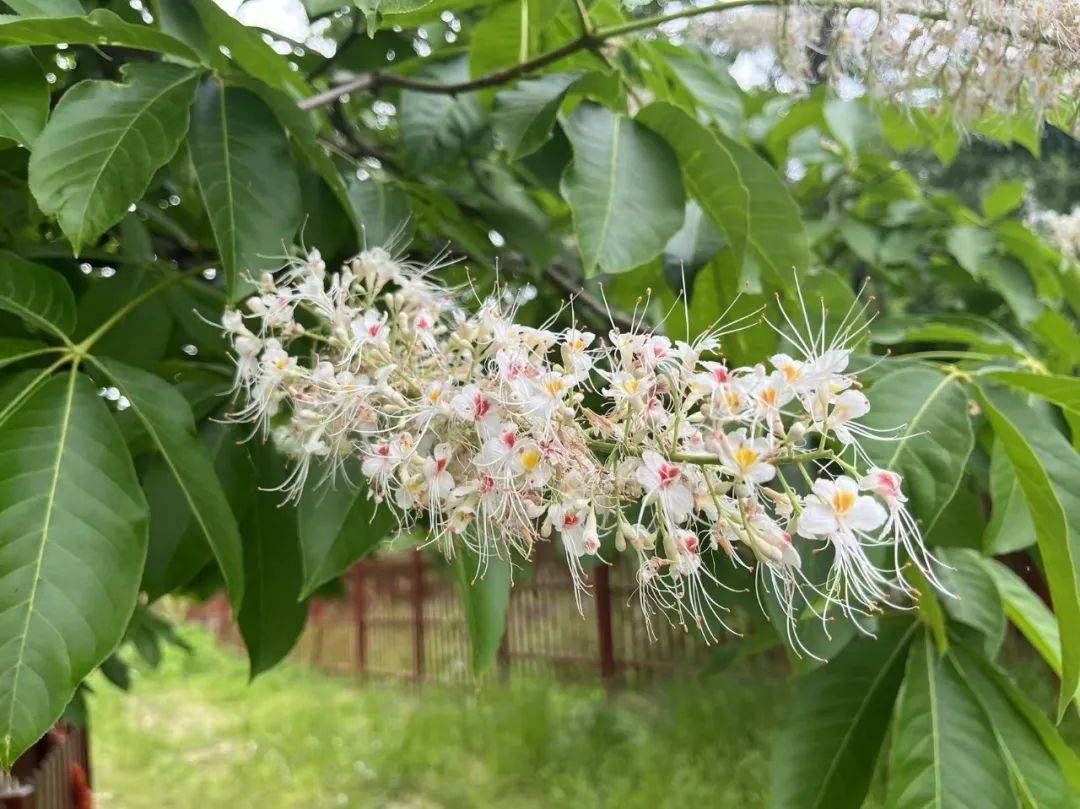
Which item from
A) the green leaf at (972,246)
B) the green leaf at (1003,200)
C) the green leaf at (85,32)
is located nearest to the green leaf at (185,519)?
the green leaf at (85,32)

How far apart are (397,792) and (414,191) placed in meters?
4.87

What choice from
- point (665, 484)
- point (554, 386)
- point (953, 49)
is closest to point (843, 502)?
point (665, 484)

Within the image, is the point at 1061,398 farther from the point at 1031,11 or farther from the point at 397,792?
the point at 397,792

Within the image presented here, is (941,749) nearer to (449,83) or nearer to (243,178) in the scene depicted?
(243,178)

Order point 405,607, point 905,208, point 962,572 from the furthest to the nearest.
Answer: point 405,607 → point 905,208 → point 962,572

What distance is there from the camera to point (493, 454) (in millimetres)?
751

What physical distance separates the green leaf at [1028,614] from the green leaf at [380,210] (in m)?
0.87

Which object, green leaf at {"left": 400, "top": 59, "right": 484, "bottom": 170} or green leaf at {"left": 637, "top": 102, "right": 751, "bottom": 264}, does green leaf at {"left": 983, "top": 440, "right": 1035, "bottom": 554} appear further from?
green leaf at {"left": 400, "top": 59, "right": 484, "bottom": 170}

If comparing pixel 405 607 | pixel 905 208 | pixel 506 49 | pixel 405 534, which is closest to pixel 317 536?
pixel 405 534

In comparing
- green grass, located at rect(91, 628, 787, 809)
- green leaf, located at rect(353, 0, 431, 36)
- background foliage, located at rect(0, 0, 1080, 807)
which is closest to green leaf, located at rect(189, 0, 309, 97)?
background foliage, located at rect(0, 0, 1080, 807)

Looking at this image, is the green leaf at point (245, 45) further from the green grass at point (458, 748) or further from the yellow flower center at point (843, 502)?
the green grass at point (458, 748)

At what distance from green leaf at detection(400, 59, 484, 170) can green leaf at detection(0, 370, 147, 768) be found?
72 centimetres

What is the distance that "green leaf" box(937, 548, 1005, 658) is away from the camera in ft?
3.64

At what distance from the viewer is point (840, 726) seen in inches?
43.7
